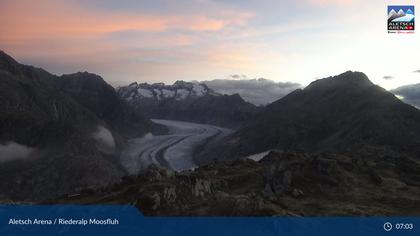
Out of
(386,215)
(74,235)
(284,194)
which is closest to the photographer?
(74,235)

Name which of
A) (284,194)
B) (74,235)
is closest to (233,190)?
(284,194)

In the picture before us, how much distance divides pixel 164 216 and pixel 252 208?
14393 mm

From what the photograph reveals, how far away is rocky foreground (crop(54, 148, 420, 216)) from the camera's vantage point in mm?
83312

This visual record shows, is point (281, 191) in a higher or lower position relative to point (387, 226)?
higher

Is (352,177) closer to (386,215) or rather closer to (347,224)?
(386,215)

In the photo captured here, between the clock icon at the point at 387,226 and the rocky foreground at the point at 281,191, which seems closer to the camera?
the clock icon at the point at 387,226

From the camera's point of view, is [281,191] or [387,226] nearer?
[387,226]

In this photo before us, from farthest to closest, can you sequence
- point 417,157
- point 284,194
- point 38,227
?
point 417,157 < point 284,194 < point 38,227

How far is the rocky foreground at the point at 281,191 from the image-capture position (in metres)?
83.3

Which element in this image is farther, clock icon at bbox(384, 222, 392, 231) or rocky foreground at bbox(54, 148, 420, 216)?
rocky foreground at bbox(54, 148, 420, 216)

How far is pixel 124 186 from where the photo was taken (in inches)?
4587

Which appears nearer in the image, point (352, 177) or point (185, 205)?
point (185, 205)

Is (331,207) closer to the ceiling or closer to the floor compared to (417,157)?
closer to the ceiling

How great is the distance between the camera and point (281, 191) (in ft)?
324
